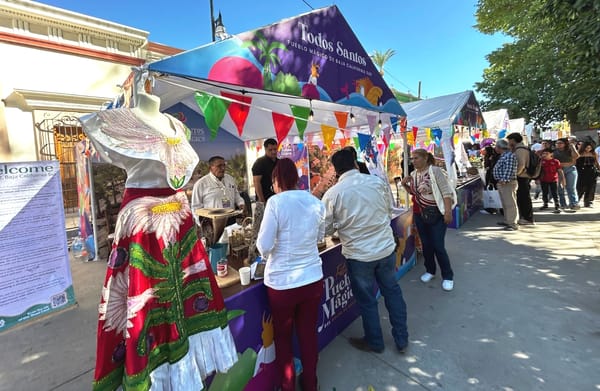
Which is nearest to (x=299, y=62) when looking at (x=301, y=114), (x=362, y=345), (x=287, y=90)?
(x=287, y=90)

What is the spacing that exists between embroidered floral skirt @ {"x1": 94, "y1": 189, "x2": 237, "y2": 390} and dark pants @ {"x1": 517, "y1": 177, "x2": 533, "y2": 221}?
6641mm

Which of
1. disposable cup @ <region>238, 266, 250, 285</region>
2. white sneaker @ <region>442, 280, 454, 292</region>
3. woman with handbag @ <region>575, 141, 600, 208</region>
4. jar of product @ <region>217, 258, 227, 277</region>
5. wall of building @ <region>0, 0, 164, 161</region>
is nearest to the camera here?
disposable cup @ <region>238, 266, 250, 285</region>

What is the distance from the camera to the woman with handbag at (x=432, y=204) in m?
3.15

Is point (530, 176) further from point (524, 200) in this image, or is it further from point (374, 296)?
point (374, 296)

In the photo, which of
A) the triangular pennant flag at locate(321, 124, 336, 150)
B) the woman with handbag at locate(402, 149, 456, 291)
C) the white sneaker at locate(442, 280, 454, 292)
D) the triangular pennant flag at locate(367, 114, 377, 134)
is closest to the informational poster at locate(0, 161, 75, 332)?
the triangular pennant flag at locate(321, 124, 336, 150)

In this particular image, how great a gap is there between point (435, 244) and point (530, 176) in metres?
3.91

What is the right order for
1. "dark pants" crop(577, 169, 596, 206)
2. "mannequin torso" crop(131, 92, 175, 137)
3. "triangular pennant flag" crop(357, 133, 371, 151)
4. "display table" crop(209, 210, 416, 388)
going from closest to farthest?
1. "mannequin torso" crop(131, 92, 175, 137)
2. "display table" crop(209, 210, 416, 388)
3. "triangular pennant flag" crop(357, 133, 371, 151)
4. "dark pants" crop(577, 169, 596, 206)

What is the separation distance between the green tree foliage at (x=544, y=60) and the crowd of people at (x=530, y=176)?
0.94m

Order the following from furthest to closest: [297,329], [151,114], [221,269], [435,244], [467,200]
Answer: [467,200]
[435,244]
[221,269]
[297,329]
[151,114]

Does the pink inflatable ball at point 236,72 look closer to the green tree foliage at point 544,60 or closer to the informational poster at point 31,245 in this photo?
the informational poster at point 31,245

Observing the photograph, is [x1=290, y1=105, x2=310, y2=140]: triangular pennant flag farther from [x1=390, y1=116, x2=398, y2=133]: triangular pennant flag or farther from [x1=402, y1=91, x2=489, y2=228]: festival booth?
[x1=402, y1=91, x2=489, y2=228]: festival booth

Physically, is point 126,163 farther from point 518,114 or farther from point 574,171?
point 518,114

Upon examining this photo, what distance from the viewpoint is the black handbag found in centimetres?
322

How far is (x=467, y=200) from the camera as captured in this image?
6.82m
